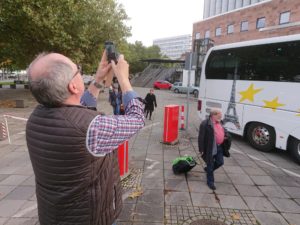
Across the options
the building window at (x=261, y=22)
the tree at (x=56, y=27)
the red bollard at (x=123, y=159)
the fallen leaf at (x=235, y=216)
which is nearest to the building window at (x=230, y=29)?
the building window at (x=261, y=22)

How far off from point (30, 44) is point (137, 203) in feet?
51.0

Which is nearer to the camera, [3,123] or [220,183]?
[220,183]

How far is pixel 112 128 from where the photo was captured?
4.85 ft

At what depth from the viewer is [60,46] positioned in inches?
593

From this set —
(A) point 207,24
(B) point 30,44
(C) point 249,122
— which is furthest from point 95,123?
(A) point 207,24

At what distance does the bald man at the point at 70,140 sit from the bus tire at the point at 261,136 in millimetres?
6725

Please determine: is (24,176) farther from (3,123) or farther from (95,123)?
(95,123)

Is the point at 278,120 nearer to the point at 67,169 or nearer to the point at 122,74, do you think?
the point at 122,74

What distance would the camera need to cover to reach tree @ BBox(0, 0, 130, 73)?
1350 cm

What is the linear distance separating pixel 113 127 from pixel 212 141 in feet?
11.7

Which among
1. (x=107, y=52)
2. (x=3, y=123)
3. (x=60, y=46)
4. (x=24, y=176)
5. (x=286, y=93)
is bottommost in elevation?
(x=24, y=176)

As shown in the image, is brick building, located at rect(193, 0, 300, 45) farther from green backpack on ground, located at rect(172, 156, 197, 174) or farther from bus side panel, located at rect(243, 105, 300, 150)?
green backpack on ground, located at rect(172, 156, 197, 174)

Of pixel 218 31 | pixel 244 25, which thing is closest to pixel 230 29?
pixel 218 31

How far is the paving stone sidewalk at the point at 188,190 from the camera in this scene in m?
3.91
